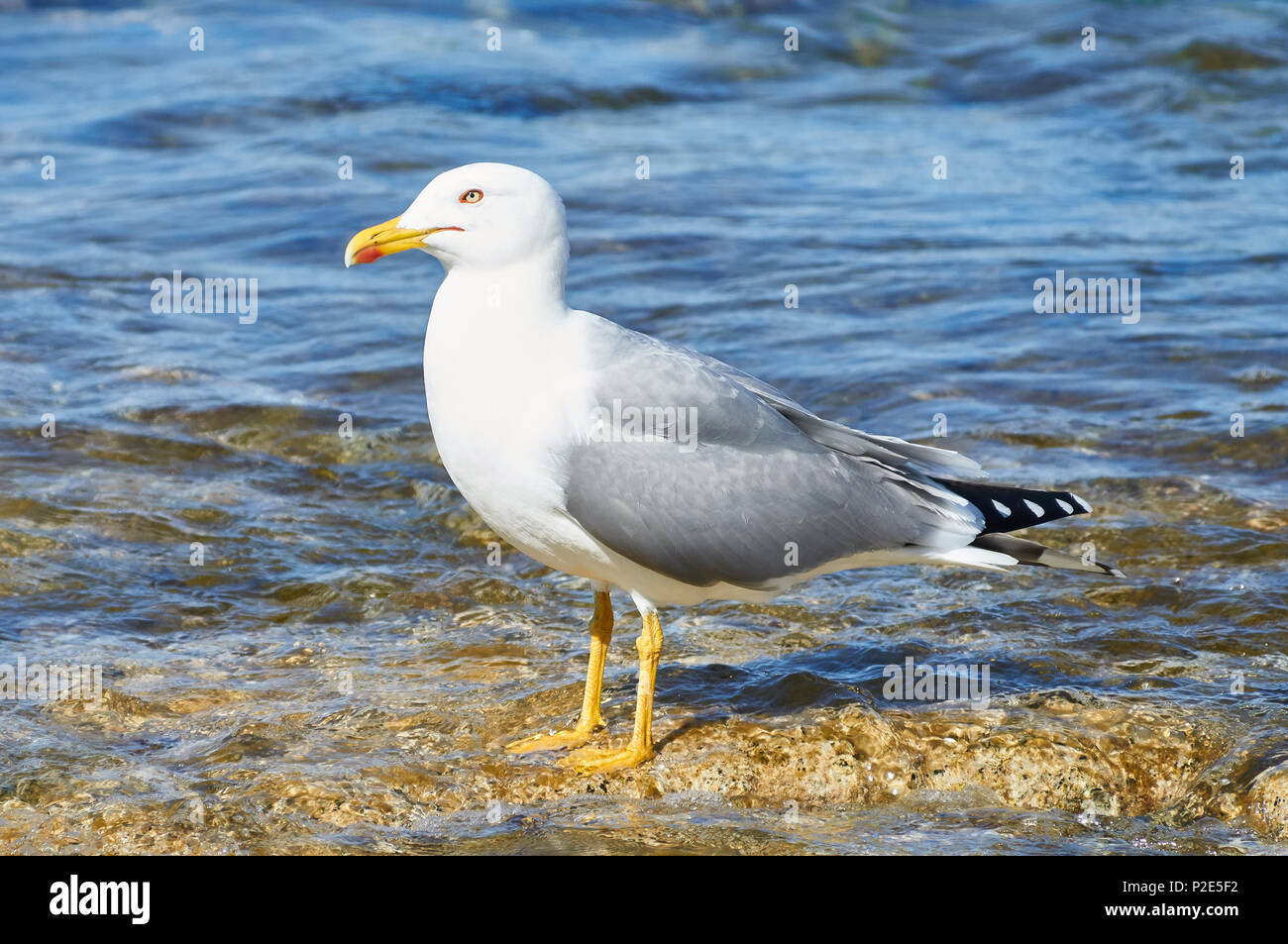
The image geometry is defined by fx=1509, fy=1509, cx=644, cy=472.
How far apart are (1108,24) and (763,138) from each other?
23.4 feet

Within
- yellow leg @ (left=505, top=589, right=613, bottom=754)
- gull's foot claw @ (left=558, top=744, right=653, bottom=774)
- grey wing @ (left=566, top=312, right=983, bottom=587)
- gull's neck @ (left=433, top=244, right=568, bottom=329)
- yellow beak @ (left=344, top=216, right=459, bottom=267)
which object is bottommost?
gull's foot claw @ (left=558, top=744, right=653, bottom=774)

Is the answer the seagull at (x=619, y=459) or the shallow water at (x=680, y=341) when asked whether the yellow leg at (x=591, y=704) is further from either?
the shallow water at (x=680, y=341)

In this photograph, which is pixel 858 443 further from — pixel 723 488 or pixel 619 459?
pixel 619 459

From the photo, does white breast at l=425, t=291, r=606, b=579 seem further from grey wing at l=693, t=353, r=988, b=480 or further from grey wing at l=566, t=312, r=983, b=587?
grey wing at l=693, t=353, r=988, b=480

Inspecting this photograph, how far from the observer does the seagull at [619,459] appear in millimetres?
4852

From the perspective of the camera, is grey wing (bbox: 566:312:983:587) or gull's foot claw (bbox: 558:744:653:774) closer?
grey wing (bbox: 566:312:983:587)

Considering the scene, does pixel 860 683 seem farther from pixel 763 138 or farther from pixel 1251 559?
pixel 763 138

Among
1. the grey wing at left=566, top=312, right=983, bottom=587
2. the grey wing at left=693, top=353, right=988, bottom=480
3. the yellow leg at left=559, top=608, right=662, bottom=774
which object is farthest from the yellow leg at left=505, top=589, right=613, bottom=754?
the grey wing at left=693, top=353, right=988, bottom=480

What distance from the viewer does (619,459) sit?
193 inches

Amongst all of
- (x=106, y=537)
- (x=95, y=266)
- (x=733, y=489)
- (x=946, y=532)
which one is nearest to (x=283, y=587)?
(x=106, y=537)

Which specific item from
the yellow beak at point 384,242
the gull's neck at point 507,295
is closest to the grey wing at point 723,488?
the gull's neck at point 507,295

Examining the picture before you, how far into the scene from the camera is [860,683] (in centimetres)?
581

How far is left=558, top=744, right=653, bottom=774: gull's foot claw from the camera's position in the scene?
5.09 m

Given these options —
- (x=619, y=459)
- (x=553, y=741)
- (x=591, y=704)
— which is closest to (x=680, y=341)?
(x=591, y=704)
